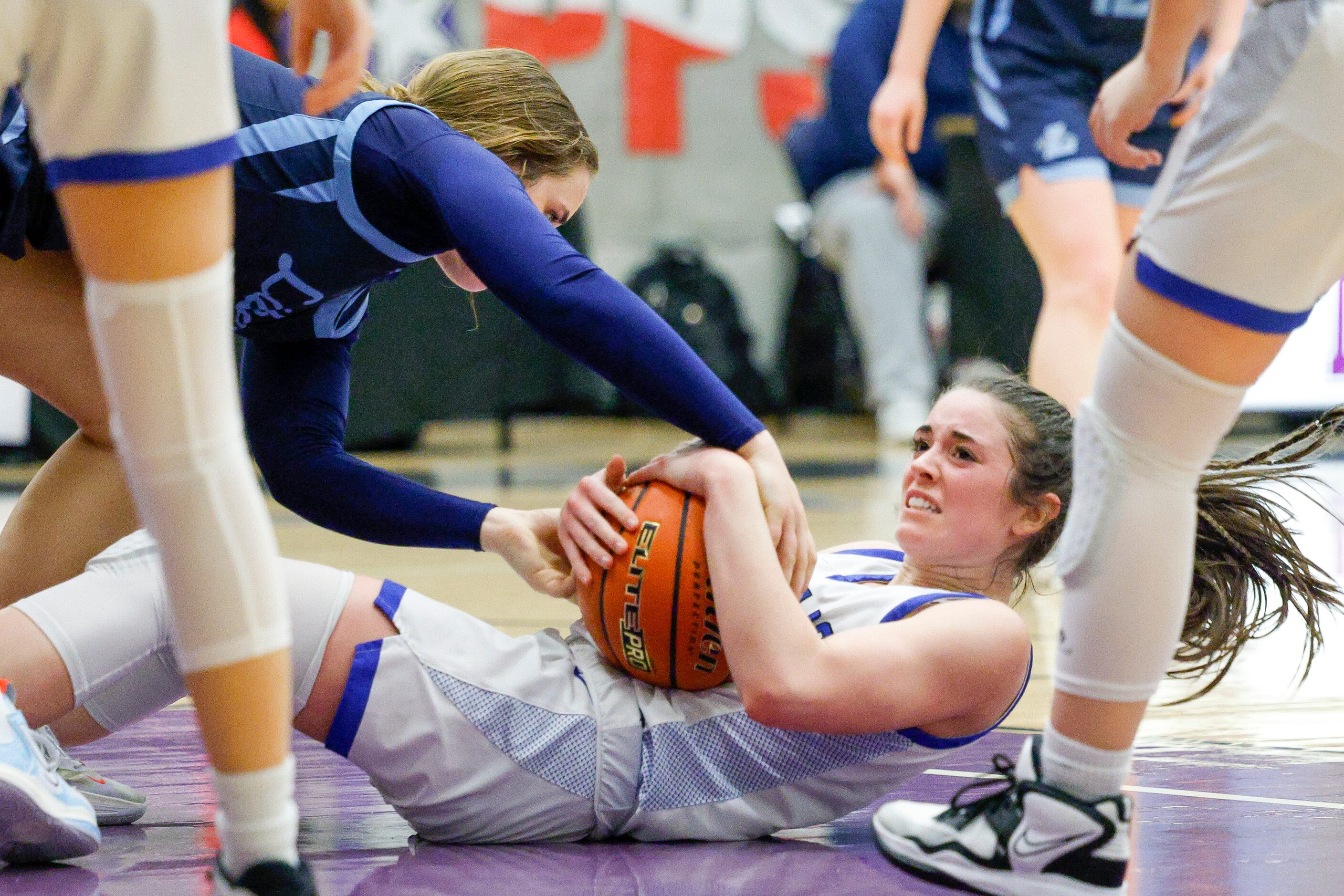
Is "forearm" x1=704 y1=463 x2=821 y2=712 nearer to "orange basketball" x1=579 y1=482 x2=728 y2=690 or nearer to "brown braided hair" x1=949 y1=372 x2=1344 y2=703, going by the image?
"orange basketball" x1=579 y1=482 x2=728 y2=690

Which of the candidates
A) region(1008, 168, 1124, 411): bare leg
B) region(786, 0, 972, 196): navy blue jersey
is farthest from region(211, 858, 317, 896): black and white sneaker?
region(786, 0, 972, 196): navy blue jersey

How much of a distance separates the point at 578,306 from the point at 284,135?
1.56 feet

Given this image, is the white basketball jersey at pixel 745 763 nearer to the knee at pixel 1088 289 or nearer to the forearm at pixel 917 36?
the knee at pixel 1088 289

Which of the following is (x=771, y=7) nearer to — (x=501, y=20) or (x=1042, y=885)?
(x=501, y=20)

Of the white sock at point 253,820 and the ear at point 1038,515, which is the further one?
the ear at point 1038,515

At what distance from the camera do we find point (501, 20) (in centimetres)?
961

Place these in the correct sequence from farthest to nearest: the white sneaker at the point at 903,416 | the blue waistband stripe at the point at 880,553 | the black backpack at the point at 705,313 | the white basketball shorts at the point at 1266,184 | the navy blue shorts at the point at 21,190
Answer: the black backpack at the point at 705,313, the white sneaker at the point at 903,416, the blue waistband stripe at the point at 880,553, the navy blue shorts at the point at 21,190, the white basketball shorts at the point at 1266,184

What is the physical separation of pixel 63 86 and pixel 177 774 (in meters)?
1.20

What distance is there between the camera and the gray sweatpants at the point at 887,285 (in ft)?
26.6

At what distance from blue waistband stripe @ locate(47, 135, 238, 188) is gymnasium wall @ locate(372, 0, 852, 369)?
28.1ft

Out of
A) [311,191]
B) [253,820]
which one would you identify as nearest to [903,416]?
[311,191]

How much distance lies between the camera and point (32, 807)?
1.49 meters

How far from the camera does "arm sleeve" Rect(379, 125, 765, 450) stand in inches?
66.4

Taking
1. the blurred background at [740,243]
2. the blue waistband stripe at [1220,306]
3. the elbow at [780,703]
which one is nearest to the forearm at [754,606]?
the elbow at [780,703]
